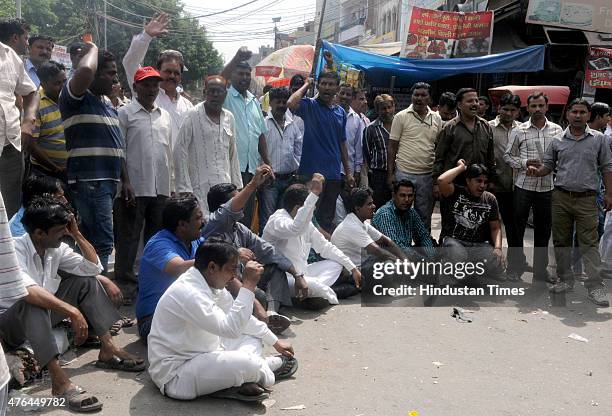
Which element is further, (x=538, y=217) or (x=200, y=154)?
(x=538, y=217)

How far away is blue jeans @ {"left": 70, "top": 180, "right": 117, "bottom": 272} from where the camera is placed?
4.86 meters

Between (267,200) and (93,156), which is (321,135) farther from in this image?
A: (93,156)

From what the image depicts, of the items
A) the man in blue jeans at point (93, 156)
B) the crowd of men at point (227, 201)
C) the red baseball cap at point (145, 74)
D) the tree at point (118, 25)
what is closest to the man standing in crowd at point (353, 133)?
the crowd of men at point (227, 201)

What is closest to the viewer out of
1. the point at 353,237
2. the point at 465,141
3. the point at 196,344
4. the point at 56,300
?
the point at 56,300

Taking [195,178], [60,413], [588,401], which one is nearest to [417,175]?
[195,178]

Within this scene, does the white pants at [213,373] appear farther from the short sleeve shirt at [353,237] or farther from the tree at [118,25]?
the tree at [118,25]

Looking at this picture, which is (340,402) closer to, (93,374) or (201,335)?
(201,335)

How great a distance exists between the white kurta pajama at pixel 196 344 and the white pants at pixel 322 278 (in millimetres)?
1856

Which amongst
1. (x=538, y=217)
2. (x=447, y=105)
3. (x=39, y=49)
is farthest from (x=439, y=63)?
(x=39, y=49)

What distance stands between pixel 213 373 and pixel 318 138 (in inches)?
147

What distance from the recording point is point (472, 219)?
6301mm

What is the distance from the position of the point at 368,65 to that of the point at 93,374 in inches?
347

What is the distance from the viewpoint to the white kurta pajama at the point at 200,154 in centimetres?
539

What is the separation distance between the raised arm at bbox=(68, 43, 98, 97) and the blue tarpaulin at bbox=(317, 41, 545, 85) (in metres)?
5.99
